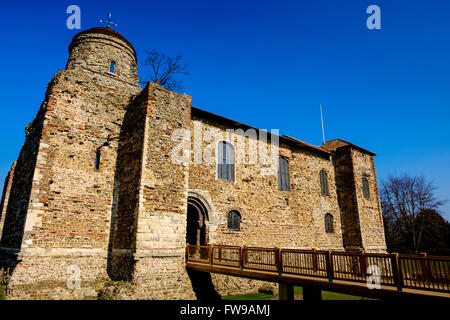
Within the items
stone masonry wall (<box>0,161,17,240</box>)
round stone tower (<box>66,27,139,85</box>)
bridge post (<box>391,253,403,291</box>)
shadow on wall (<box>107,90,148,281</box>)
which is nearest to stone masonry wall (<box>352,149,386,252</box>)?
bridge post (<box>391,253,403,291</box>)

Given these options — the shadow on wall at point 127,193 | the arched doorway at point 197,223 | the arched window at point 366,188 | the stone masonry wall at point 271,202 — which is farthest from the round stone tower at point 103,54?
the arched window at point 366,188

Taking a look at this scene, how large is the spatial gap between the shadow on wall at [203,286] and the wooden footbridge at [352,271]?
1.44 metres

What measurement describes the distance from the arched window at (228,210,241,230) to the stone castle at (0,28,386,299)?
0.05 metres

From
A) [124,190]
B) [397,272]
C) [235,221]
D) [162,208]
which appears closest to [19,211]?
[124,190]

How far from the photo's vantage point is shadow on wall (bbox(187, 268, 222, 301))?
36.9 ft

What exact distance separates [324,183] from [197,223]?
11.3m

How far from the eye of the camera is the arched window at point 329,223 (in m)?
19.5

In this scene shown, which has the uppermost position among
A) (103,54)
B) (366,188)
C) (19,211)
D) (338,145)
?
(103,54)

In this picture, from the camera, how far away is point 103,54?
14938 mm

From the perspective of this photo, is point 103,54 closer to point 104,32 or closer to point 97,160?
point 104,32

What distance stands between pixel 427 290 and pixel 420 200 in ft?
104

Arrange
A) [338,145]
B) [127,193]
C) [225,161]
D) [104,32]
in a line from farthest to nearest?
[338,145]
[104,32]
[225,161]
[127,193]
